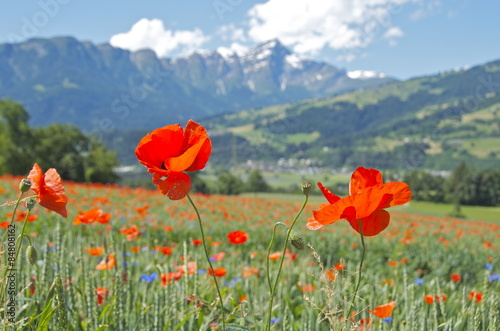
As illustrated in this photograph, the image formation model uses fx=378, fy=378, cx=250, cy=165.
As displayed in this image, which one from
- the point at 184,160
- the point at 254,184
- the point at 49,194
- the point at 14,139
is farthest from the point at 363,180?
the point at 14,139

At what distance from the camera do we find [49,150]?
4644cm

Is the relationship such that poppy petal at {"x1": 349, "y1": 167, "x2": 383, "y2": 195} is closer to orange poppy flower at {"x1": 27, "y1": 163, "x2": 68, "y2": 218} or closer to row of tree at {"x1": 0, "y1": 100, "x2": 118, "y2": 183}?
orange poppy flower at {"x1": 27, "y1": 163, "x2": 68, "y2": 218}

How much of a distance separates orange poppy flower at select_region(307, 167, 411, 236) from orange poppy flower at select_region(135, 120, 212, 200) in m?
0.32

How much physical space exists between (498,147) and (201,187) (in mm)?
141957

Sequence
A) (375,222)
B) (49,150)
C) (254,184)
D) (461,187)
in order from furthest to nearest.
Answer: (461,187) → (254,184) → (49,150) → (375,222)

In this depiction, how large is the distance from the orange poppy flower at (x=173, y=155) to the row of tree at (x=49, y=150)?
3846cm

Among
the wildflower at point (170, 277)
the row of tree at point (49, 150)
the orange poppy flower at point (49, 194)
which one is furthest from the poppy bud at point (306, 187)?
the row of tree at point (49, 150)

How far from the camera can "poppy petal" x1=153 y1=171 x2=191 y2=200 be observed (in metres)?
0.90

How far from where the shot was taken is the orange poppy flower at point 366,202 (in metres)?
0.95

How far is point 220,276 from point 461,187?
2789 inches

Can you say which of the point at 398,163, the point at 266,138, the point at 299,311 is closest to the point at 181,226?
the point at 299,311

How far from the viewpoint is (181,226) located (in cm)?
635

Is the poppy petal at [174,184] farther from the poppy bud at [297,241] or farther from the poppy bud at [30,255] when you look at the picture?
the poppy bud at [30,255]

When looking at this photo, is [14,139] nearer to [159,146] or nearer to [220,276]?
[220,276]
